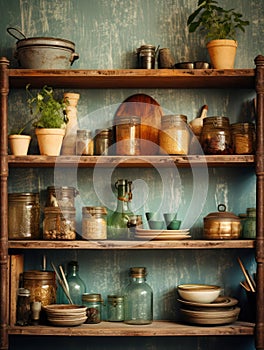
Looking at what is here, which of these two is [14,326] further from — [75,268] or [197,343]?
[197,343]

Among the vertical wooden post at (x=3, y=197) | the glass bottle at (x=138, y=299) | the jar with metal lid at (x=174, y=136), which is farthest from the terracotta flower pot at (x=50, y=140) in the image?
the glass bottle at (x=138, y=299)

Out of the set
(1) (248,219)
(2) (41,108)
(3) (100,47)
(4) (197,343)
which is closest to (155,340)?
(4) (197,343)

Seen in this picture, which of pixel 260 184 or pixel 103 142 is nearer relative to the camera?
pixel 260 184

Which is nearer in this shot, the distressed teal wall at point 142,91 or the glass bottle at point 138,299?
the glass bottle at point 138,299

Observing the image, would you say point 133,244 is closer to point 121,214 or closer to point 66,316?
point 121,214

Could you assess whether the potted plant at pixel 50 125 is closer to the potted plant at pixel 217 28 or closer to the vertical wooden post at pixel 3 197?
the vertical wooden post at pixel 3 197

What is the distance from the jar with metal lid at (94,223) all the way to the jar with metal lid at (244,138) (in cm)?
75

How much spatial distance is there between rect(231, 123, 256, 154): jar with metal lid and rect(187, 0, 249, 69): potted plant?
1.03 feet

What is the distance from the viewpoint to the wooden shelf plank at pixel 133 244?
10.0 feet

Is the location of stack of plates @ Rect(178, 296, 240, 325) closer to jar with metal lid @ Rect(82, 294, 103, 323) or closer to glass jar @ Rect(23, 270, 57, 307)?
jar with metal lid @ Rect(82, 294, 103, 323)

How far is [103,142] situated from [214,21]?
0.85m

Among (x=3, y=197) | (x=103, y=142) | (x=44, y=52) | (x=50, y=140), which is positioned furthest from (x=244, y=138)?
(x=3, y=197)

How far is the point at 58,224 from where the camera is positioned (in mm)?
3156

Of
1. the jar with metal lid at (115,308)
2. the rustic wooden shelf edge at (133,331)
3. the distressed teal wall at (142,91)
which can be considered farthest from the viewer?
the distressed teal wall at (142,91)
